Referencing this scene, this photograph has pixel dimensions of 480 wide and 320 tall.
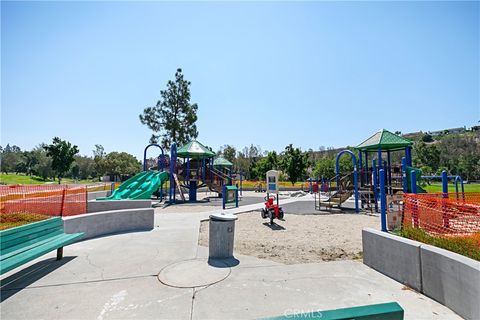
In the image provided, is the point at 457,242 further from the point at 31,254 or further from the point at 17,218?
the point at 17,218

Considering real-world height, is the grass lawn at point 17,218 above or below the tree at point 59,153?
below

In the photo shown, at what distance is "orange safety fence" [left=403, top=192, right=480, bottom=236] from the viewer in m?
4.53

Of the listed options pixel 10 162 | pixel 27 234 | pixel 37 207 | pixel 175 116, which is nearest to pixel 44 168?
pixel 10 162

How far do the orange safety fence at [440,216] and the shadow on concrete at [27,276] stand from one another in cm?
742

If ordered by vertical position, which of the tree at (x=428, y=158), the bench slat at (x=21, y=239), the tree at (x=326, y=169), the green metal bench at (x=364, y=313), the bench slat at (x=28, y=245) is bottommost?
the bench slat at (x=28, y=245)

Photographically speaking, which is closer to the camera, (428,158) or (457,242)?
(457,242)

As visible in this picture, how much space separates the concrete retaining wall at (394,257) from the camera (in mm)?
4086

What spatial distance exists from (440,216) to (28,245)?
26.7 ft

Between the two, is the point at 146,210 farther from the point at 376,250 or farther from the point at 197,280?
the point at 376,250

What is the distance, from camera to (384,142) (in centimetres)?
1527

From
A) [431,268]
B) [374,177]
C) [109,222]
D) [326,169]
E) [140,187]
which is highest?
[326,169]

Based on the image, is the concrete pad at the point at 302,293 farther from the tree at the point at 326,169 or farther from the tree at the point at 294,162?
the tree at the point at 326,169

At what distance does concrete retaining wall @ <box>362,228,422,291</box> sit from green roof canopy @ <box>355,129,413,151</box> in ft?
39.4

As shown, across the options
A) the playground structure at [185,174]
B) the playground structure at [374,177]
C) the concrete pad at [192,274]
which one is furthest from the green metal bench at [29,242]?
the playground structure at [374,177]
